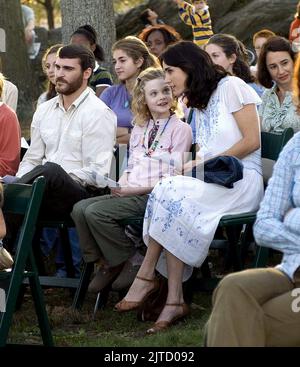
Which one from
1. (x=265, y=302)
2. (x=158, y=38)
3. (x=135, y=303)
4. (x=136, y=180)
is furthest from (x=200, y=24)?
(x=265, y=302)

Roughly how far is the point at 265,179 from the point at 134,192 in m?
0.91

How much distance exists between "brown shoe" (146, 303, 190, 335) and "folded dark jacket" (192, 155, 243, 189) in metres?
0.79

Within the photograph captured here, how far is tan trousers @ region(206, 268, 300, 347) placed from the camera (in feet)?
14.5

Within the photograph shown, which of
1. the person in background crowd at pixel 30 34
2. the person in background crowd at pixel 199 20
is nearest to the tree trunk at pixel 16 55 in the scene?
the person in background crowd at pixel 30 34

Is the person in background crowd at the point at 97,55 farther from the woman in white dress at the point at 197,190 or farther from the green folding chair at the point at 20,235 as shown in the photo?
the green folding chair at the point at 20,235

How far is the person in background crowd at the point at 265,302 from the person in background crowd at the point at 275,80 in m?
2.89

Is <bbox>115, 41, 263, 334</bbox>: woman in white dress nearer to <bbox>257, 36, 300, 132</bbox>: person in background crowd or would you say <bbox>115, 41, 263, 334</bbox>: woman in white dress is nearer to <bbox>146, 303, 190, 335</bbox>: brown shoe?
<bbox>146, 303, 190, 335</bbox>: brown shoe

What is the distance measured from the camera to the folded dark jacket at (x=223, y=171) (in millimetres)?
6703

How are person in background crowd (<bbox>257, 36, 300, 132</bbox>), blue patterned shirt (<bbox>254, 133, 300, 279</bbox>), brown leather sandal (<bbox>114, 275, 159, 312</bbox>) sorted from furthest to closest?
person in background crowd (<bbox>257, 36, 300, 132</bbox>)
brown leather sandal (<bbox>114, 275, 159, 312</bbox>)
blue patterned shirt (<bbox>254, 133, 300, 279</bbox>)

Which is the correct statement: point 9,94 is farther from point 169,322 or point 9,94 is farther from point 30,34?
point 30,34

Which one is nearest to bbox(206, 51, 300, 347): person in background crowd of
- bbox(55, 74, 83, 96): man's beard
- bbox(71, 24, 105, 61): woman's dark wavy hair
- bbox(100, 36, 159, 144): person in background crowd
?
bbox(55, 74, 83, 96): man's beard

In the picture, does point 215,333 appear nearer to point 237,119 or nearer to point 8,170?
point 237,119

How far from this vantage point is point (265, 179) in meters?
7.34

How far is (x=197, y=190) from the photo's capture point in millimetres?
6703
